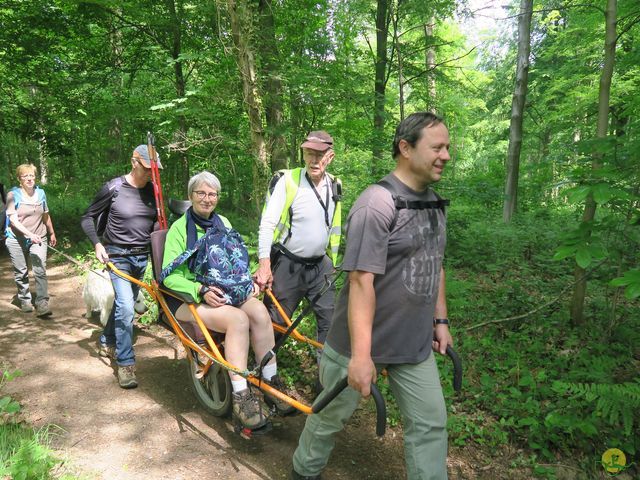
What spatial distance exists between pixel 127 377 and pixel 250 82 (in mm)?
3831

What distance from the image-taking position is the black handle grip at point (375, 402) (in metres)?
2.15

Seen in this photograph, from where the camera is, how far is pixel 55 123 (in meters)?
11.8

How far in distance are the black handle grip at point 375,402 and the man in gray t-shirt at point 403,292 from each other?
53mm

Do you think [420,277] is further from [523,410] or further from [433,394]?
[523,410]

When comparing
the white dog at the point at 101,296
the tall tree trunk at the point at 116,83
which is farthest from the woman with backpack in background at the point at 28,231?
the tall tree trunk at the point at 116,83

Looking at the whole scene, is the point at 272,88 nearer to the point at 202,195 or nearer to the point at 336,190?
the point at 336,190

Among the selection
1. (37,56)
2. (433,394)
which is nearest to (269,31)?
(433,394)

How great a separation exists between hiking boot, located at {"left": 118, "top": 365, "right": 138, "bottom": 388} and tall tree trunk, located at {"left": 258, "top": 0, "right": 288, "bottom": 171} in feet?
11.4

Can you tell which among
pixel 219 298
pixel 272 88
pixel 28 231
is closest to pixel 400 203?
pixel 219 298

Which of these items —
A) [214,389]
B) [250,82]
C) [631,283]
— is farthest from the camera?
[250,82]

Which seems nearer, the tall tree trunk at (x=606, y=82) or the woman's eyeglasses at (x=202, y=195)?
the woman's eyeglasses at (x=202, y=195)

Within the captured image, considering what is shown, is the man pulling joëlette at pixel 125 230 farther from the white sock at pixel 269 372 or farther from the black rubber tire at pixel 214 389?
the white sock at pixel 269 372

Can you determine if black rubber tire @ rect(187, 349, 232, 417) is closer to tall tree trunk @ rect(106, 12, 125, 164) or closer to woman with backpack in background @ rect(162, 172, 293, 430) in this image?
woman with backpack in background @ rect(162, 172, 293, 430)

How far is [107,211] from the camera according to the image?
472 centimetres
